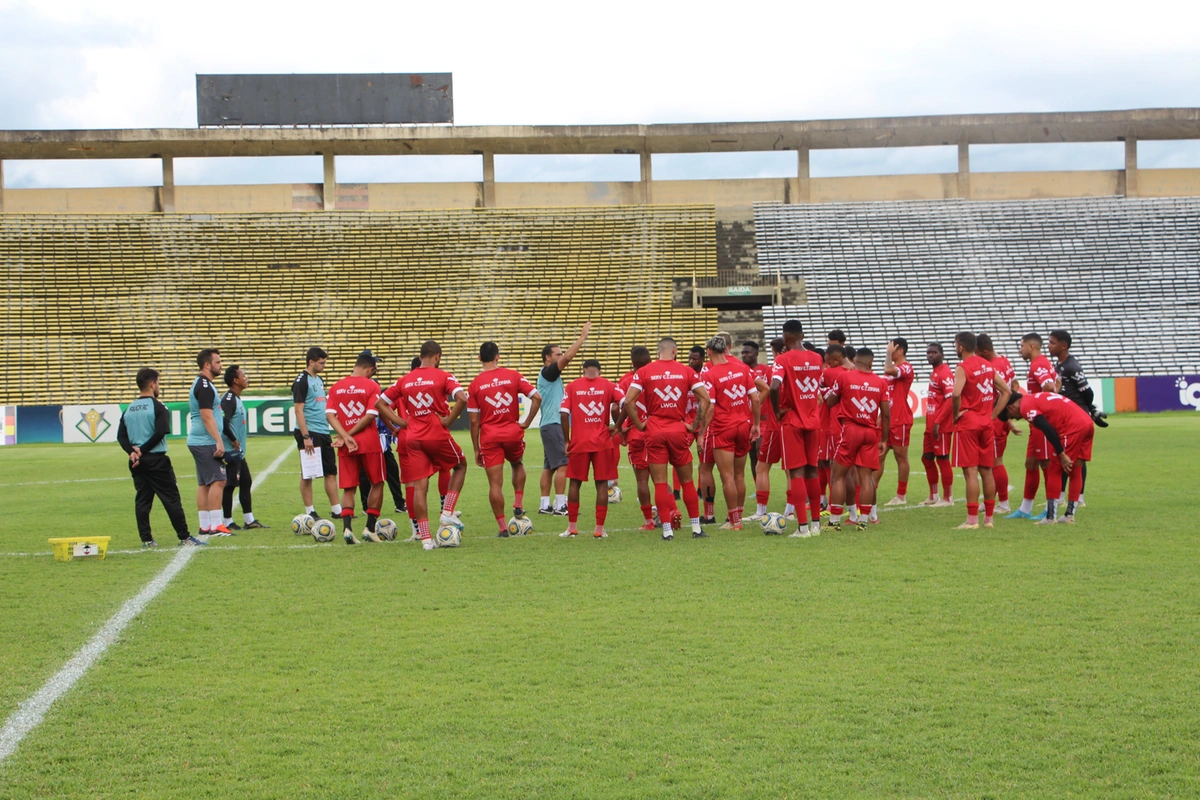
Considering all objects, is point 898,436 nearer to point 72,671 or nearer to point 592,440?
point 592,440

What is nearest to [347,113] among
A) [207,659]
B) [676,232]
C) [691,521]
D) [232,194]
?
[232,194]

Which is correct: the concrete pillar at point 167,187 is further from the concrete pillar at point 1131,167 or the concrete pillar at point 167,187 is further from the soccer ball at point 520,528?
the concrete pillar at point 1131,167

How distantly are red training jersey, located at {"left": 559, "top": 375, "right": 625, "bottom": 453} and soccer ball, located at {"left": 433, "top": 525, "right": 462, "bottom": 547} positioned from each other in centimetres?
152

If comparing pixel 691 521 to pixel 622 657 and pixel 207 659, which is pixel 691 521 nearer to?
pixel 622 657

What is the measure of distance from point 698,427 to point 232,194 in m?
41.1

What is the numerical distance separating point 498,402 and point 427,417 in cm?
78

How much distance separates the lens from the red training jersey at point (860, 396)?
11.2 m

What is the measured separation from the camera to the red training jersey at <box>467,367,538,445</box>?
1102cm

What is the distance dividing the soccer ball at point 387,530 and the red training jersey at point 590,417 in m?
2.15

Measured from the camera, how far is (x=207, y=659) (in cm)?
642

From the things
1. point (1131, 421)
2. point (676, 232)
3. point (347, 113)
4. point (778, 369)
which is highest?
Answer: point (347, 113)

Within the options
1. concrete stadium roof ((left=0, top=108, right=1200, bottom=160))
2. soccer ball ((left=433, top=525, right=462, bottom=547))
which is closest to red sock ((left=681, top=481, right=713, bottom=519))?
soccer ball ((left=433, top=525, right=462, bottom=547))

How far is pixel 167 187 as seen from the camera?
152 feet

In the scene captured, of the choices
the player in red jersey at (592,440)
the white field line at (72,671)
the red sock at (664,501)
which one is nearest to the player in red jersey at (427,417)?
the player in red jersey at (592,440)
